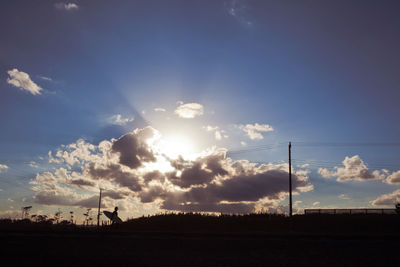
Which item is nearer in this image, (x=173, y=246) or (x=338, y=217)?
(x=173, y=246)

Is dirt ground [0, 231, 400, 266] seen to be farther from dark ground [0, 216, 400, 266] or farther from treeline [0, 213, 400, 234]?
treeline [0, 213, 400, 234]

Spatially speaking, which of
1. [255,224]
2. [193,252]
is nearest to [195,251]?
[193,252]

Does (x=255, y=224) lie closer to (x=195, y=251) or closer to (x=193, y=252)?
(x=195, y=251)

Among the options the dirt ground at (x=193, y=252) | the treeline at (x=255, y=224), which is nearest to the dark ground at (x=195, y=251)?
the dirt ground at (x=193, y=252)

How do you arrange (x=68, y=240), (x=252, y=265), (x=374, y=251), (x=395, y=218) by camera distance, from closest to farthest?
1. (x=252, y=265)
2. (x=374, y=251)
3. (x=68, y=240)
4. (x=395, y=218)

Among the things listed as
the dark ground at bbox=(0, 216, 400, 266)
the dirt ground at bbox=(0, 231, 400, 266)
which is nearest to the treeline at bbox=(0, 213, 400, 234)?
the dark ground at bbox=(0, 216, 400, 266)

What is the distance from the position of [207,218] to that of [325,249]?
79.5 feet

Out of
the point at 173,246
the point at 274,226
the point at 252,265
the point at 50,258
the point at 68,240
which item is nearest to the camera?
the point at 252,265

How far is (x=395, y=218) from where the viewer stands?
133ft

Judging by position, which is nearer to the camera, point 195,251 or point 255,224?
point 195,251

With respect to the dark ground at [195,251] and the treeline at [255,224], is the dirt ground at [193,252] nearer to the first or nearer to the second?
the dark ground at [195,251]

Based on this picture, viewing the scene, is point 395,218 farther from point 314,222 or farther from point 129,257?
point 129,257

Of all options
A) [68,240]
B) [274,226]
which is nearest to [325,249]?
[68,240]

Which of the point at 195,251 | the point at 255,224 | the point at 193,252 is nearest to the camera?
the point at 193,252
